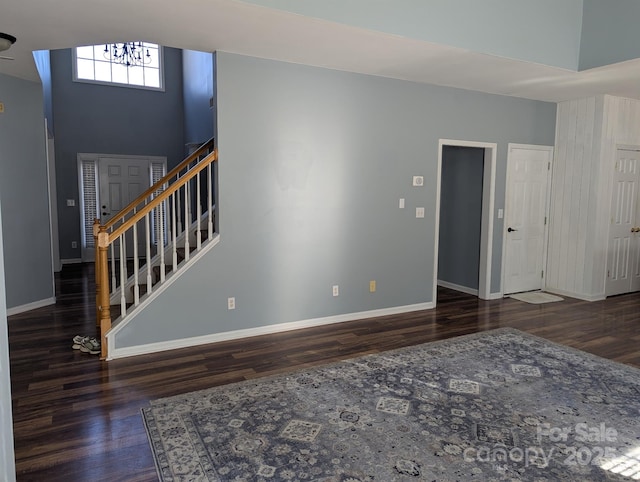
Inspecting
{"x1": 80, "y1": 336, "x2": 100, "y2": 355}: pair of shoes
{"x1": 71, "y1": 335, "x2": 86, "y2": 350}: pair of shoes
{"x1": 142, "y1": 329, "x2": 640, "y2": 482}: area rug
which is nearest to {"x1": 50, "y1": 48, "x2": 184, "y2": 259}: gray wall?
{"x1": 71, "y1": 335, "x2": 86, "y2": 350}: pair of shoes

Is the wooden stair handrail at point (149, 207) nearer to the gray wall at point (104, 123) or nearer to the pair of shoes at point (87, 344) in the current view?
the pair of shoes at point (87, 344)

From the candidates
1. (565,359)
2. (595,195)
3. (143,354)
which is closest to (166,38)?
(143,354)

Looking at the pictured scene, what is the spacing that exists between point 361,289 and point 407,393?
Result: 1.93 meters

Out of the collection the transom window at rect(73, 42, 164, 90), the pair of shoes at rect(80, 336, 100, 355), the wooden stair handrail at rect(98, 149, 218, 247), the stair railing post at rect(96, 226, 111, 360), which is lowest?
the pair of shoes at rect(80, 336, 100, 355)

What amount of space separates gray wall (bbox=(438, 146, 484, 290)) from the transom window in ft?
19.5

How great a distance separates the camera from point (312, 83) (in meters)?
4.49

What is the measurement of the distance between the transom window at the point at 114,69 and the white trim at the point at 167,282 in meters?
5.71

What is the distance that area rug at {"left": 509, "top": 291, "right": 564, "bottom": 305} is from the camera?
5870mm

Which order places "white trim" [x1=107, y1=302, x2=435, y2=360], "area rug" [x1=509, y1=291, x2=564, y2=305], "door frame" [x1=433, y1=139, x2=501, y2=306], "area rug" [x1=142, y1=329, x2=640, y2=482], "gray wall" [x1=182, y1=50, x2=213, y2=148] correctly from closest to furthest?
"area rug" [x1=142, y1=329, x2=640, y2=482] < "white trim" [x1=107, y1=302, x2=435, y2=360] < "door frame" [x1=433, y1=139, x2=501, y2=306] < "area rug" [x1=509, y1=291, x2=564, y2=305] < "gray wall" [x1=182, y1=50, x2=213, y2=148]

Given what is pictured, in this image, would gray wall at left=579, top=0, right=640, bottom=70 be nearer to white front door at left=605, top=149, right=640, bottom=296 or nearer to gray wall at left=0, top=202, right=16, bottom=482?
white front door at left=605, top=149, right=640, bottom=296

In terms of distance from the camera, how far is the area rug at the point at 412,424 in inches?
90.3

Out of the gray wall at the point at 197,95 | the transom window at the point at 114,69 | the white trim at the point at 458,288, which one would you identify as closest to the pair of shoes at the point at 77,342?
the gray wall at the point at 197,95

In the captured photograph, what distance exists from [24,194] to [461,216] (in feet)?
18.3

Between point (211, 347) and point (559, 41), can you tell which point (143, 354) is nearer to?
point (211, 347)
